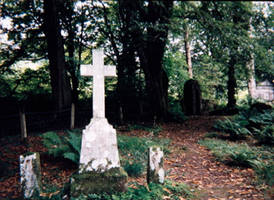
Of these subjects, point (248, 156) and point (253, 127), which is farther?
point (253, 127)

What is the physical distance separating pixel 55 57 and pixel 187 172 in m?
8.44

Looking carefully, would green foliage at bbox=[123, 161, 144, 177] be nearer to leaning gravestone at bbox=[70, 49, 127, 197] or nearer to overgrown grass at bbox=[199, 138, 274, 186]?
leaning gravestone at bbox=[70, 49, 127, 197]

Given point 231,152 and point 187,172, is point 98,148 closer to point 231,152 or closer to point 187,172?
point 187,172

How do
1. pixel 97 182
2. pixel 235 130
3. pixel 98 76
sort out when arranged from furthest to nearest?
pixel 235 130 → pixel 98 76 → pixel 97 182

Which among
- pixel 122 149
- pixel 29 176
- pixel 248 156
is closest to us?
pixel 29 176

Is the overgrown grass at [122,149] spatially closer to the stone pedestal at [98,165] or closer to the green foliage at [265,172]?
the stone pedestal at [98,165]

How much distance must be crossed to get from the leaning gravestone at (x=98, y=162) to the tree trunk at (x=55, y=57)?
7.11m

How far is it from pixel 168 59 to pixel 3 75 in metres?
10.3

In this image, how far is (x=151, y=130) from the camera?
389 inches

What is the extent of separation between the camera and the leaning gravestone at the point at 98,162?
3.80m

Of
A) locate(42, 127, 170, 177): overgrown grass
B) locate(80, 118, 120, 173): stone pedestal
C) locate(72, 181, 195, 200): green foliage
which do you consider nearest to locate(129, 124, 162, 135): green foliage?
locate(42, 127, 170, 177): overgrown grass

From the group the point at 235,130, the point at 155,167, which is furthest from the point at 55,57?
the point at 235,130

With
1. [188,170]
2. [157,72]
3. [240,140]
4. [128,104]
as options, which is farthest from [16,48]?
[240,140]

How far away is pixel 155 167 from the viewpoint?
429 centimetres
